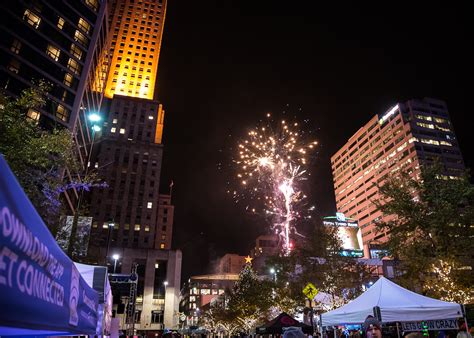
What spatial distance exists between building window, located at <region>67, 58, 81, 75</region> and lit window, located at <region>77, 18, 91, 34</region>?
702 cm

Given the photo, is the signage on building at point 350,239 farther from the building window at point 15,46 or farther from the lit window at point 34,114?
the building window at point 15,46

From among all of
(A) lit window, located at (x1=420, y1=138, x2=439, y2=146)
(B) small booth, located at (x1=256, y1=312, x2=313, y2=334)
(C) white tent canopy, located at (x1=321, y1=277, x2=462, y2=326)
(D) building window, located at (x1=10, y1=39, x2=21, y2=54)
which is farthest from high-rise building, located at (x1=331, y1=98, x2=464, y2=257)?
(C) white tent canopy, located at (x1=321, y1=277, x2=462, y2=326)

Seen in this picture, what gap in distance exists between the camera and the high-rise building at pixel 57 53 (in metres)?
48.8

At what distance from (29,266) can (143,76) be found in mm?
125432

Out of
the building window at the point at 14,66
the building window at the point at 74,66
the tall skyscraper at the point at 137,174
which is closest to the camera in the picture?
the building window at the point at 14,66

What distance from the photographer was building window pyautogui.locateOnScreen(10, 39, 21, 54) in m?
49.0

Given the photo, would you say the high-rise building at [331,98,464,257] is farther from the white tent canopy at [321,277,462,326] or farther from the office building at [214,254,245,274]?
the white tent canopy at [321,277,462,326]

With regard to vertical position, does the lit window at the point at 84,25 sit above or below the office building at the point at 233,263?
above

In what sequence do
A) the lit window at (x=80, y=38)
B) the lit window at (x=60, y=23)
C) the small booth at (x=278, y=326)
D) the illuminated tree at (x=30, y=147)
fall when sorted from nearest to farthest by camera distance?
the illuminated tree at (x=30, y=147) → the small booth at (x=278, y=326) → the lit window at (x=60, y=23) → the lit window at (x=80, y=38)

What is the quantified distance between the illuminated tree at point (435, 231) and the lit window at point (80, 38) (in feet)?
183

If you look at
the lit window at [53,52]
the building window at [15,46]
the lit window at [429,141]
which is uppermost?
the lit window at [429,141]

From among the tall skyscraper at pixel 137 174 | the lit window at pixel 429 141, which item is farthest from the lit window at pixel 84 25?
the lit window at pixel 429 141

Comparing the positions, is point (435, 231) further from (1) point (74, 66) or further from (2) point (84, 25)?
(2) point (84, 25)

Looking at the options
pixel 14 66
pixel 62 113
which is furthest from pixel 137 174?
pixel 14 66
